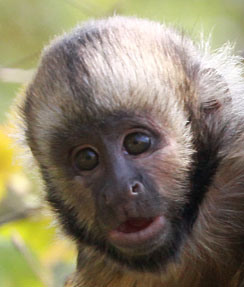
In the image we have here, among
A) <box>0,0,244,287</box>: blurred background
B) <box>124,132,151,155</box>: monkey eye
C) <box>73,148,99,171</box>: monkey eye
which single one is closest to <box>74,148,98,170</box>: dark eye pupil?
<box>73,148,99,171</box>: monkey eye

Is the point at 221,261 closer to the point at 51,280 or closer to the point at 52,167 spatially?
the point at 52,167

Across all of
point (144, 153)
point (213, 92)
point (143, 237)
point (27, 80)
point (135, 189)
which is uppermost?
point (27, 80)

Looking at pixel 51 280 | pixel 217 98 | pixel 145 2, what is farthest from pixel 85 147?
pixel 145 2

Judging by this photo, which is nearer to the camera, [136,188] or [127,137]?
[136,188]

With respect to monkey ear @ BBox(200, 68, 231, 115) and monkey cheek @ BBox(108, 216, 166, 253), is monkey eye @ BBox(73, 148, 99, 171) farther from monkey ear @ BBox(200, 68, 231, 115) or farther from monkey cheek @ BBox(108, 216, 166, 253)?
monkey ear @ BBox(200, 68, 231, 115)

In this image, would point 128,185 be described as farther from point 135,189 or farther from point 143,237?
point 143,237

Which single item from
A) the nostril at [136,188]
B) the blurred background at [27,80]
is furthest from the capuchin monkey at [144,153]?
the blurred background at [27,80]

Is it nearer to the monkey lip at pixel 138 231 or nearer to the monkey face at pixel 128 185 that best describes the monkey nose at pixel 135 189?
the monkey face at pixel 128 185

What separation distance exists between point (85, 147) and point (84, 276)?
2.25 feet

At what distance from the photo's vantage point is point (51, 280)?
404 centimetres

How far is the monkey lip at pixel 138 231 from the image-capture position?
307 cm

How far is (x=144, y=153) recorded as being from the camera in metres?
3.19

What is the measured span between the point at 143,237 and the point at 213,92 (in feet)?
2.33

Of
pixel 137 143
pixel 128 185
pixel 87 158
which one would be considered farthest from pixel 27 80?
pixel 128 185
